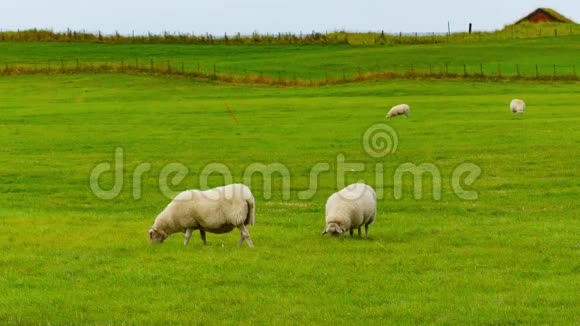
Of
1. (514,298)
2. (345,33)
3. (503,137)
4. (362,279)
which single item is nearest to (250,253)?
(362,279)

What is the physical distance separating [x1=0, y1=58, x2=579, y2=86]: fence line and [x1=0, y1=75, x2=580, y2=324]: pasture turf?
61.7 feet

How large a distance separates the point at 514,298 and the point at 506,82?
56.6 meters

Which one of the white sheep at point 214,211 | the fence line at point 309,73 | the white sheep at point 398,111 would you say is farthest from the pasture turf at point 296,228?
the fence line at point 309,73

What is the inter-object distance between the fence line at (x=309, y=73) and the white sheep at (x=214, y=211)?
53.0 metres

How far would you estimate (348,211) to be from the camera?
17.9 metres

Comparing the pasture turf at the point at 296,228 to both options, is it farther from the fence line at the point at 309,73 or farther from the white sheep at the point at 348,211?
the fence line at the point at 309,73

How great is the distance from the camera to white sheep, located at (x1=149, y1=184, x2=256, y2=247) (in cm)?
1630

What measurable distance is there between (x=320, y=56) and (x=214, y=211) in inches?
2871

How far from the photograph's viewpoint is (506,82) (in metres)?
67.6

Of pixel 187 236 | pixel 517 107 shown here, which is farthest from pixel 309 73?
pixel 187 236

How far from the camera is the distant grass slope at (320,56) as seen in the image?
78.1 m

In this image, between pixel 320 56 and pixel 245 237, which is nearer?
pixel 245 237

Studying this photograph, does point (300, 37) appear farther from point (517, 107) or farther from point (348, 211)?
point (348, 211)

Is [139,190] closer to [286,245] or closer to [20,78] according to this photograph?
[286,245]
